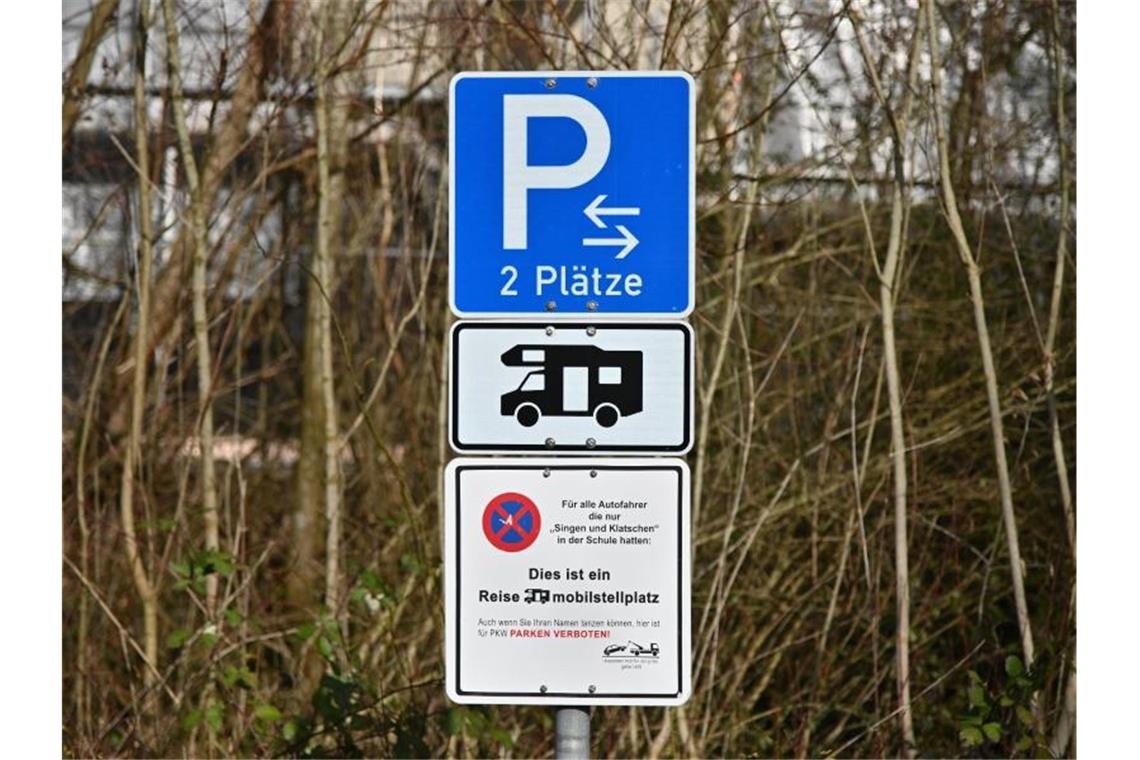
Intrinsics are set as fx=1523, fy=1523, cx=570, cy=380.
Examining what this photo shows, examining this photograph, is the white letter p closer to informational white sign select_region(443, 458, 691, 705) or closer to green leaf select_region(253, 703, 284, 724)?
informational white sign select_region(443, 458, 691, 705)

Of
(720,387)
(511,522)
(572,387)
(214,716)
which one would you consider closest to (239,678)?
(214,716)

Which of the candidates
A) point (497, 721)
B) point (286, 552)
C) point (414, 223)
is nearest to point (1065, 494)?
point (497, 721)

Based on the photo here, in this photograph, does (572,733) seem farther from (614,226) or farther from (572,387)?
(614,226)

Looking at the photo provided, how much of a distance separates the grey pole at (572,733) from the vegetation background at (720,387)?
2.67 meters

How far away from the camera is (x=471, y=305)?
10.5ft

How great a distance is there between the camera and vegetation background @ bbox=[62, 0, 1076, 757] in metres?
5.97

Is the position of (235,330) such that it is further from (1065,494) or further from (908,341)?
(1065,494)

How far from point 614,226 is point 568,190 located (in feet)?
0.41

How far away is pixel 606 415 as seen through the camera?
10.2ft

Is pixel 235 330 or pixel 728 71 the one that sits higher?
pixel 728 71

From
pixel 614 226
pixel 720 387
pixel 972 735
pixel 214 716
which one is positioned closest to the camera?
pixel 614 226

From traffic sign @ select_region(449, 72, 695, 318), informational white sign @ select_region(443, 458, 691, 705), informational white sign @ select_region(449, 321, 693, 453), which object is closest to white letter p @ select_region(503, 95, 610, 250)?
traffic sign @ select_region(449, 72, 695, 318)

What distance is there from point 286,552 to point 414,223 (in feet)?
5.87

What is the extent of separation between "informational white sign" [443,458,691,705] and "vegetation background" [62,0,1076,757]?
264 centimetres
